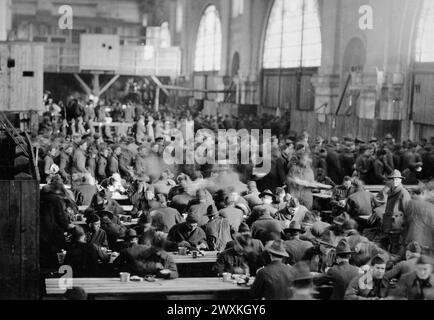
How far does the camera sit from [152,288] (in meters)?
8.81

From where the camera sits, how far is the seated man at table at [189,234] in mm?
11180

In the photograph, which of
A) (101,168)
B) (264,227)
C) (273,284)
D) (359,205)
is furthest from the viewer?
(101,168)

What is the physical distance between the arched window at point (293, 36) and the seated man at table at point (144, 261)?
23.9 meters

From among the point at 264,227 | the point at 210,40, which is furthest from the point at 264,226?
the point at 210,40

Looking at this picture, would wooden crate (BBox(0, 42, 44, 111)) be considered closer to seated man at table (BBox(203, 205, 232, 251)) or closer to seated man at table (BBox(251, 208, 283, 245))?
seated man at table (BBox(203, 205, 232, 251))

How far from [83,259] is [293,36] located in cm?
2693

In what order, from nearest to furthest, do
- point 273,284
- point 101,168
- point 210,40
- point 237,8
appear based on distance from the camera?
1. point 273,284
2. point 101,168
3. point 237,8
4. point 210,40

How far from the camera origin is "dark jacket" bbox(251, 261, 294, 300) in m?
8.29

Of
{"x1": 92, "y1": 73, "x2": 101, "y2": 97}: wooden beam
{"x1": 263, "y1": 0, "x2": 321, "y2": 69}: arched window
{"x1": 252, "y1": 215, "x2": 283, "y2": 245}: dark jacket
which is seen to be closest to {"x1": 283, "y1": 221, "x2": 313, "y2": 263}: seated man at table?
{"x1": 252, "y1": 215, "x2": 283, "y2": 245}: dark jacket

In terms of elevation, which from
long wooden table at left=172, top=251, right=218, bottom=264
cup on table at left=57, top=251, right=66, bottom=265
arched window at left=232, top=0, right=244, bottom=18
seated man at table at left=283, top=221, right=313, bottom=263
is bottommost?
cup on table at left=57, top=251, right=66, bottom=265

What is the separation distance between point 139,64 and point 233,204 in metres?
33.3

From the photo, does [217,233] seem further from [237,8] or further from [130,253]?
[237,8]

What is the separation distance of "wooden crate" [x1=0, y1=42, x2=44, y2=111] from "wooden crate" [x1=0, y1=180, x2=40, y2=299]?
14914mm

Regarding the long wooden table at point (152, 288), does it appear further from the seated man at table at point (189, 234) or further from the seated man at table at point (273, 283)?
the seated man at table at point (189, 234)
